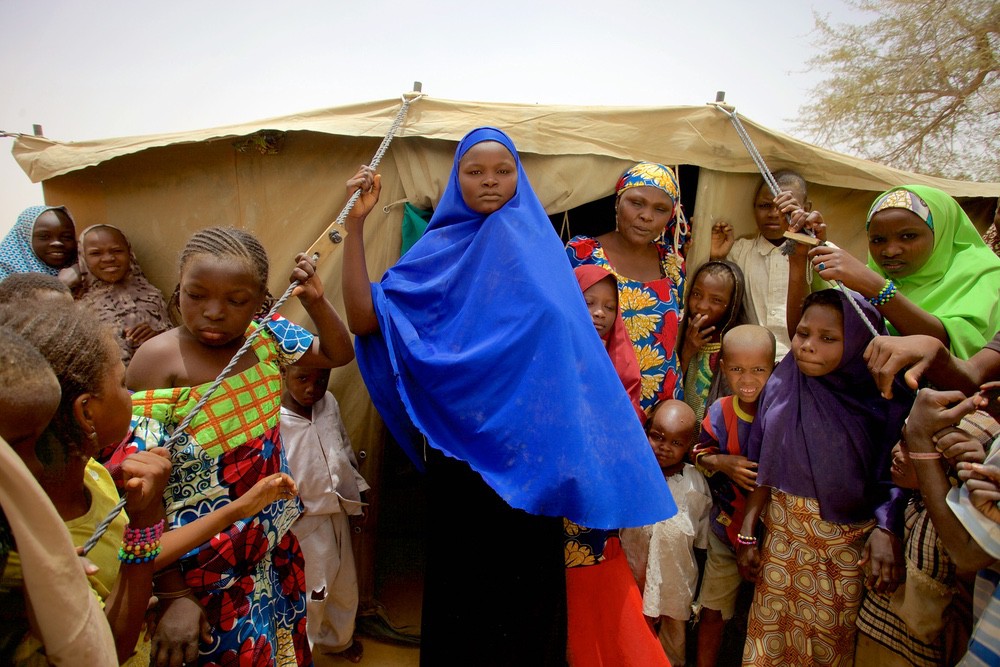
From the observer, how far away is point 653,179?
3102 mm

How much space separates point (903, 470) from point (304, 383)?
2.50m

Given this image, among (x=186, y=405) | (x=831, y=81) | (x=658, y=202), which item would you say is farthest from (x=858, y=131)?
(x=186, y=405)

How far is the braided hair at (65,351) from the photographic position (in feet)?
4.15

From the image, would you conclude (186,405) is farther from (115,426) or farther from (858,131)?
(858,131)

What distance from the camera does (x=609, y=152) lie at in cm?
337

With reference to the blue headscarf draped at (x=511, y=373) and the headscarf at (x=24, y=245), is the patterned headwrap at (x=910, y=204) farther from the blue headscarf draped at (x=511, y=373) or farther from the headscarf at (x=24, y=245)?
the headscarf at (x=24, y=245)

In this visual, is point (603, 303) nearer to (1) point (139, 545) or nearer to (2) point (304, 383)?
(2) point (304, 383)

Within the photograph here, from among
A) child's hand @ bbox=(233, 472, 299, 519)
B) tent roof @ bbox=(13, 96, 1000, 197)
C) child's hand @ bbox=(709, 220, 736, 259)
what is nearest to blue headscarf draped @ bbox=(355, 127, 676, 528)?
child's hand @ bbox=(233, 472, 299, 519)

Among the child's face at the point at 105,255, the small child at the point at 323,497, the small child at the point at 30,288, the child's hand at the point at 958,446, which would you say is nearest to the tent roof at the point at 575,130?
the child's face at the point at 105,255

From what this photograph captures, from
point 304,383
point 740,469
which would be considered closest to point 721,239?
point 740,469

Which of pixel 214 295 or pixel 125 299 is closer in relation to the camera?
pixel 214 295

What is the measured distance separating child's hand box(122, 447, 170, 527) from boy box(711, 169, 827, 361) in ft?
9.53

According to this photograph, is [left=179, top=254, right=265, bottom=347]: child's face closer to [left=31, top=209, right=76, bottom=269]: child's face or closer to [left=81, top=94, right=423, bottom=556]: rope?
[left=81, top=94, right=423, bottom=556]: rope

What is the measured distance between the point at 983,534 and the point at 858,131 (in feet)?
31.9
